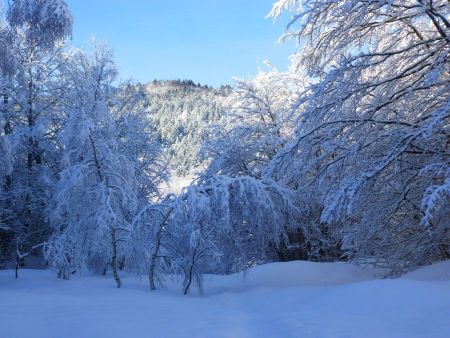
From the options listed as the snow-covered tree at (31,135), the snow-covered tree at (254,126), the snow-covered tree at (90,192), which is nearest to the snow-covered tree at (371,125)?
the snow-covered tree at (90,192)

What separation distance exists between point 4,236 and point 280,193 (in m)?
13.8

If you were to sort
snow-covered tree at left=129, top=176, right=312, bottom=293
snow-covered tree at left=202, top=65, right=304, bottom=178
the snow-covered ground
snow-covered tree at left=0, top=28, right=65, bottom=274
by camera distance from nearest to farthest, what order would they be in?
the snow-covered ground → snow-covered tree at left=129, top=176, right=312, bottom=293 → snow-covered tree at left=202, top=65, right=304, bottom=178 → snow-covered tree at left=0, top=28, right=65, bottom=274

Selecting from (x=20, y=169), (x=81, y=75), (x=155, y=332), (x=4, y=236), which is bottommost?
(x=155, y=332)

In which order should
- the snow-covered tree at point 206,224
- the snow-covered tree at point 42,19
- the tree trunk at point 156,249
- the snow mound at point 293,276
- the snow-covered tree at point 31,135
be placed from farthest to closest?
the snow-covered tree at point 31,135
the snow mound at point 293,276
the tree trunk at point 156,249
the snow-covered tree at point 206,224
the snow-covered tree at point 42,19

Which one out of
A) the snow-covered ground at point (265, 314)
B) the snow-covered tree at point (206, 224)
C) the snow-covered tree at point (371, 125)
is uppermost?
the snow-covered tree at point (371, 125)

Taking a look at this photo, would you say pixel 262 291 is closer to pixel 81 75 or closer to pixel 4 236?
pixel 81 75

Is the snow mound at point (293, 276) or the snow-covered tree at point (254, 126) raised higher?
the snow-covered tree at point (254, 126)

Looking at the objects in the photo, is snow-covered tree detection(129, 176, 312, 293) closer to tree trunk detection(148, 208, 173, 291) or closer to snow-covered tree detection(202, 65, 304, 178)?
tree trunk detection(148, 208, 173, 291)

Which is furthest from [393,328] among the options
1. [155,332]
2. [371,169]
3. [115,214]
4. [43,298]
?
[115,214]

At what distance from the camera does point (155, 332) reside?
4613 mm

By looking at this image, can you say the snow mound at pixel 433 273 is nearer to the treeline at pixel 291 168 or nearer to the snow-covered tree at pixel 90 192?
the treeline at pixel 291 168

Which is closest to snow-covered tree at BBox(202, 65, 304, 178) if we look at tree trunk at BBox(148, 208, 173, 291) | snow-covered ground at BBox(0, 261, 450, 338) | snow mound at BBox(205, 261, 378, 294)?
snow mound at BBox(205, 261, 378, 294)

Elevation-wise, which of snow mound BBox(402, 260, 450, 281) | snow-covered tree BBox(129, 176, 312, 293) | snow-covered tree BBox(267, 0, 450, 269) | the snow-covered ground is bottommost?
the snow-covered ground

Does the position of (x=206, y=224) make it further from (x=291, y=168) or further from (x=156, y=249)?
(x=291, y=168)
